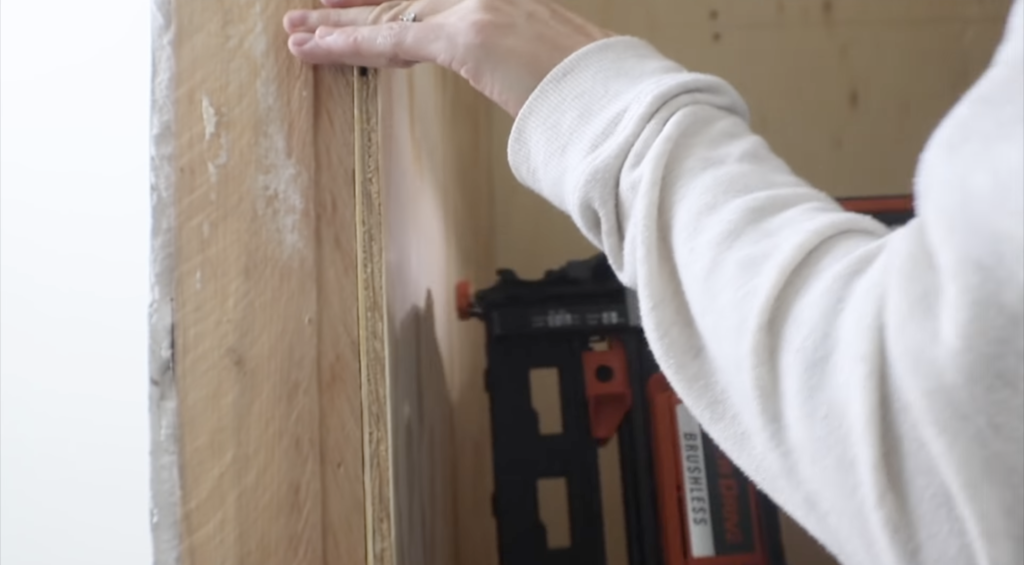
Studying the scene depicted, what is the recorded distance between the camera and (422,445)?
80 cm

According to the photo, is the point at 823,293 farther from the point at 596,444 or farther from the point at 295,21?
the point at 596,444

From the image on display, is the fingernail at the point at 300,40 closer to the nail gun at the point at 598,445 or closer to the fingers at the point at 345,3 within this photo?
the fingers at the point at 345,3

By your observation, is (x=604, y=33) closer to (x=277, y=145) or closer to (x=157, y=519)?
(x=277, y=145)

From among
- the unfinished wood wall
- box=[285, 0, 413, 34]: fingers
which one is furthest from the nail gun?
box=[285, 0, 413, 34]: fingers

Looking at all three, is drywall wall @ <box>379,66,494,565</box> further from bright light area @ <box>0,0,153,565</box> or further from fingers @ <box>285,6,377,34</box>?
bright light area @ <box>0,0,153,565</box>

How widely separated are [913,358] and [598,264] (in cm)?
71

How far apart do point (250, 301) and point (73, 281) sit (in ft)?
0.93

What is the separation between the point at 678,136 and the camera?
1.45 feet

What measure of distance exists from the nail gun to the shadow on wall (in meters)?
0.07

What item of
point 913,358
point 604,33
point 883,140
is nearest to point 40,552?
point 604,33

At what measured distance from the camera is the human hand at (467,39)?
55 centimetres

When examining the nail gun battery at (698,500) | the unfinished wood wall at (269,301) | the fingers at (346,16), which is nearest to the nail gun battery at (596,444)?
the nail gun battery at (698,500)

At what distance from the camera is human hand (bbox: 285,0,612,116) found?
1.80ft

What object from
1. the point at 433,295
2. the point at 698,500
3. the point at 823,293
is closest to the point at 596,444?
the point at 698,500
